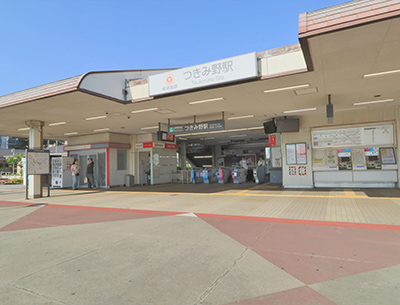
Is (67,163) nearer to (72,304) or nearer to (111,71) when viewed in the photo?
(111,71)

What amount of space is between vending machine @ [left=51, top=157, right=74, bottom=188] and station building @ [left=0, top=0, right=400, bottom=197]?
201 centimetres

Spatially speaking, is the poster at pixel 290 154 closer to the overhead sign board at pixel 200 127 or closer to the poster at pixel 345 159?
the poster at pixel 345 159

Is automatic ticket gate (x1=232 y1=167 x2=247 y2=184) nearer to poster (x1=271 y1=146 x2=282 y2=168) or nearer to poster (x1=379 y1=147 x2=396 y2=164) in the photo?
poster (x1=271 y1=146 x2=282 y2=168)

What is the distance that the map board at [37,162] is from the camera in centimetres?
1055

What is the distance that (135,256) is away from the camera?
367cm

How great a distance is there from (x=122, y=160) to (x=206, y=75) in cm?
1131

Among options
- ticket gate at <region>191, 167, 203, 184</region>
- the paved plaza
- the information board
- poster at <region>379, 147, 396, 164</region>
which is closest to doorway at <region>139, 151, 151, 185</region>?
ticket gate at <region>191, 167, 203, 184</region>

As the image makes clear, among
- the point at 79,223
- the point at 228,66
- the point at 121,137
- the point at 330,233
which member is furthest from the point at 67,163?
the point at 330,233

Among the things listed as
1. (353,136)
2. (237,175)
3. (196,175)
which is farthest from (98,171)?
(353,136)

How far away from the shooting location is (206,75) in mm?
7008

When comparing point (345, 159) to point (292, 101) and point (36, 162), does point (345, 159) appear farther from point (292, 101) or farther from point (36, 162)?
point (36, 162)

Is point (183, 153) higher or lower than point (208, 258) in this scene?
higher

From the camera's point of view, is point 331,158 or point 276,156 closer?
point 331,158

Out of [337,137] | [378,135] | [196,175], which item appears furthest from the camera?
[196,175]
